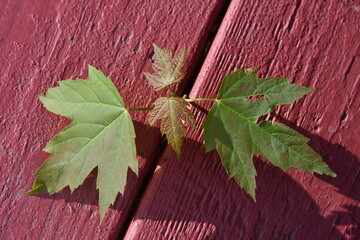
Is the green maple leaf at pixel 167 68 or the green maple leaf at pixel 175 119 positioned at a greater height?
the green maple leaf at pixel 167 68

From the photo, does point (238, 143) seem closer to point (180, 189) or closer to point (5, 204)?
point (180, 189)

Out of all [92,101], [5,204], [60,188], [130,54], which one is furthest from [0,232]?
[130,54]

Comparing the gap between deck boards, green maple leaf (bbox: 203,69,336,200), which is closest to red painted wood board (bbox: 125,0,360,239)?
the gap between deck boards

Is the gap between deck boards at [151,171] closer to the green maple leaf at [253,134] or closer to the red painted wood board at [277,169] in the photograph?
the red painted wood board at [277,169]

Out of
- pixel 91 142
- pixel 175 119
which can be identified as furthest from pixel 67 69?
pixel 175 119

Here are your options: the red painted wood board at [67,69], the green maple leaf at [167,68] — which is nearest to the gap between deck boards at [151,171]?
the red painted wood board at [67,69]

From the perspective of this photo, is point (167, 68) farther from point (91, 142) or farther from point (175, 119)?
point (91, 142)
